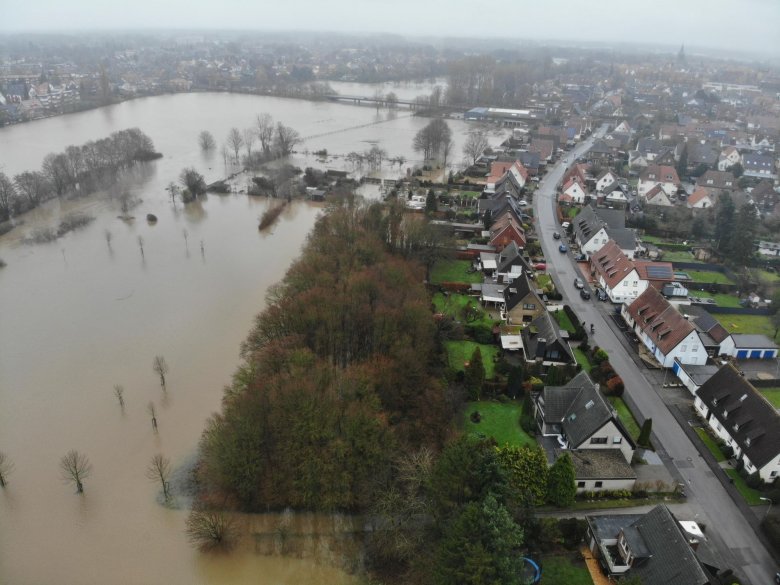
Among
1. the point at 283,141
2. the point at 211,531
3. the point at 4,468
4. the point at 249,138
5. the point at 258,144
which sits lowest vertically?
the point at 4,468

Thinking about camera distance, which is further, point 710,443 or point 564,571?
point 710,443

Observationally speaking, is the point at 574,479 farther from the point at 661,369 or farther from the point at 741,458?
the point at 661,369

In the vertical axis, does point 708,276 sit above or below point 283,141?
below

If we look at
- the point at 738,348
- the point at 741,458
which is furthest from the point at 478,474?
the point at 738,348

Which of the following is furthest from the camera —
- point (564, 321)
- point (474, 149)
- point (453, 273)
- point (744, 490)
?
point (474, 149)

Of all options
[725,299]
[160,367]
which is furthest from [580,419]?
[725,299]

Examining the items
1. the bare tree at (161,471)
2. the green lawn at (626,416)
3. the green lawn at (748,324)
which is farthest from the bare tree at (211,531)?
the green lawn at (748,324)

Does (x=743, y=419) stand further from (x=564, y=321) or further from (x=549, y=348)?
(x=564, y=321)

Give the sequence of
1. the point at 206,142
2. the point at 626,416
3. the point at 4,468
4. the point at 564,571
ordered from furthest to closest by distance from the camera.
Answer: the point at 206,142 < the point at 626,416 < the point at 4,468 < the point at 564,571
